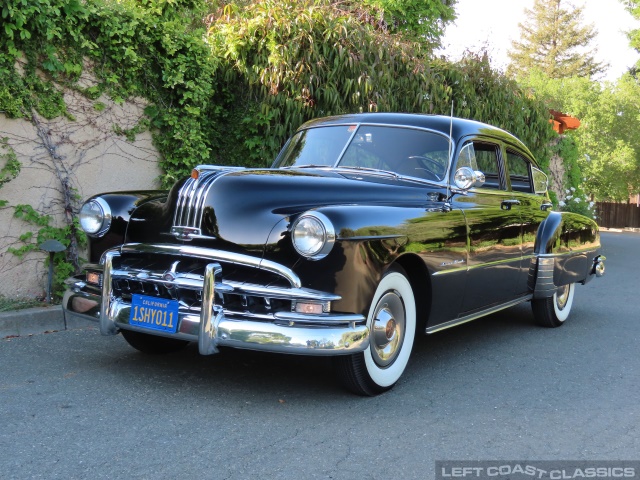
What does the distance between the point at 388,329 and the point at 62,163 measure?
412cm

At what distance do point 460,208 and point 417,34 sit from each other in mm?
16094

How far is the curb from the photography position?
5805 mm

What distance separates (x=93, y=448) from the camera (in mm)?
3283

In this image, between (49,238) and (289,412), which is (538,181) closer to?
(289,412)

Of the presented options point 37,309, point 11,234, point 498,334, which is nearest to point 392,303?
point 498,334

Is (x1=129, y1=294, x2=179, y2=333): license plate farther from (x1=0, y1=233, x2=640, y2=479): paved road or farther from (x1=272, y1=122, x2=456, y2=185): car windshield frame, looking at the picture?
(x1=272, y1=122, x2=456, y2=185): car windshield frame

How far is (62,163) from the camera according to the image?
22.7 feet

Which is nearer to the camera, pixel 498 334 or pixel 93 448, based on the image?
pixel 93 448

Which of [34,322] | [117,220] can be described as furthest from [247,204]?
[34,322]

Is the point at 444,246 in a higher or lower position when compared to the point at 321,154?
lower

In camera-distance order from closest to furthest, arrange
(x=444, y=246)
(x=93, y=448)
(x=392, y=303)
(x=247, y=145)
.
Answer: (x=93, y=448)
(x=392, y=303)
(x=444, y=246)
(x=247, y=145)

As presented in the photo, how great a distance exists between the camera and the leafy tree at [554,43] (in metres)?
54.1

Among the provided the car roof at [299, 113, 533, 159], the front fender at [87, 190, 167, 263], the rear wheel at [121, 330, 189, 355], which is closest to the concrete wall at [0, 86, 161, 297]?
the rear wheel at [121, 330, 189, 355]

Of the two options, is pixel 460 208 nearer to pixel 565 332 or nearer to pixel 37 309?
pixel 565 332
